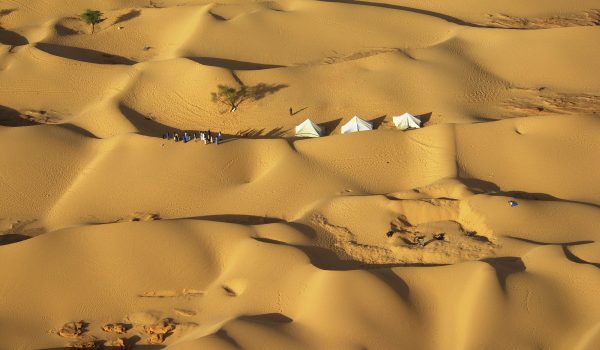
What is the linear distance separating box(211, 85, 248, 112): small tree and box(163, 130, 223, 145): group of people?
5.62 ft

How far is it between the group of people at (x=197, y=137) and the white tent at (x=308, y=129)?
8.52 feet

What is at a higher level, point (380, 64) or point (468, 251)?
point (380, 64)

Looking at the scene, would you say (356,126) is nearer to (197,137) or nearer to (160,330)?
(197,137)

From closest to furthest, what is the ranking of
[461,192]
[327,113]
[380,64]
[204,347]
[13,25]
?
1. [204,347]
2. [461,192]
3. [327,113]
4. [380,64]
5. [13,25]

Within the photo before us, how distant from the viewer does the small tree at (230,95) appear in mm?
25406

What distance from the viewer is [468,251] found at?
1717 centimetres

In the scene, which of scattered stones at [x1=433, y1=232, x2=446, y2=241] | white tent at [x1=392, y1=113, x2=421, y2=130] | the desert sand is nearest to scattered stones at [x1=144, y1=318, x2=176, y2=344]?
the desert sand

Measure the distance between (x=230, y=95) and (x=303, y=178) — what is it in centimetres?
579

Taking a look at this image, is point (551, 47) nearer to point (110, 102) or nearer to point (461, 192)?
point (461, 192)

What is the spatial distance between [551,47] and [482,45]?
2.57 m

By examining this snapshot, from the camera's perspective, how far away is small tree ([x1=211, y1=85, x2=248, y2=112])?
83.4ft

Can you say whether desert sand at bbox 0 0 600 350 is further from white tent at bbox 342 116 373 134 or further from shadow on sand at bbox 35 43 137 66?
white tent at bbox 342 116 373 134

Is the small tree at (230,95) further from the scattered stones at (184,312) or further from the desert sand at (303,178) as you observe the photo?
the scattered stones at (184,312)

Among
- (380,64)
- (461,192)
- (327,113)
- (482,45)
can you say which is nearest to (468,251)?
(461,192)
